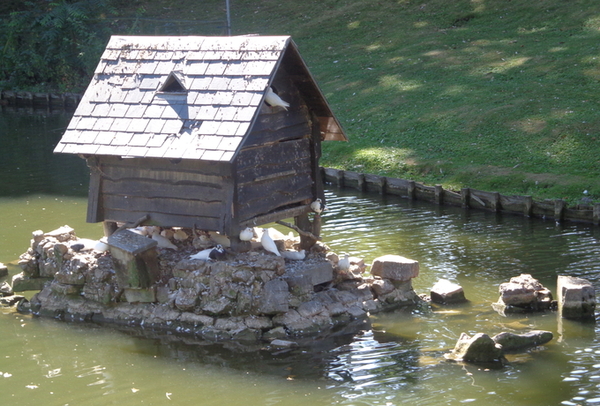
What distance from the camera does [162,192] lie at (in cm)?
1382

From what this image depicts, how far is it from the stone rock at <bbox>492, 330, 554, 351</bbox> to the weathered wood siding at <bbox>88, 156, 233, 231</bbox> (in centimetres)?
465

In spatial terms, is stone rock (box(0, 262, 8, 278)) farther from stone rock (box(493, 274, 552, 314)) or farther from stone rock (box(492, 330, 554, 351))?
stone rock (box(492, 330, 554, 351))

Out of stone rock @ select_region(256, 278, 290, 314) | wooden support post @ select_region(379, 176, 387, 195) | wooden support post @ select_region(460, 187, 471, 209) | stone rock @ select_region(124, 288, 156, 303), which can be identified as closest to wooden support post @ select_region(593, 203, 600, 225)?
wooden support post @ select_region(460, 187, 471, 209)

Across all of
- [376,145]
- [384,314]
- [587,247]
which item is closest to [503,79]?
[376,145]

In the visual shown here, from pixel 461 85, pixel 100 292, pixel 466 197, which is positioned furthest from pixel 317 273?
pixel 461 85

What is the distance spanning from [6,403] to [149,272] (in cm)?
334

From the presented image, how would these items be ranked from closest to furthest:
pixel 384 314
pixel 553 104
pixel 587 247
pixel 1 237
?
pixel 384 314, pixel 587 247, pixel 1 237, pixel 553 104

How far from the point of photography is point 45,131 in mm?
36375

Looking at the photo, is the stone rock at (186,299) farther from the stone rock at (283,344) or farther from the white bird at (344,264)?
the white bird at (344,264)

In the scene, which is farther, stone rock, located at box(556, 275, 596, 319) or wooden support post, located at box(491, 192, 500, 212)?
wooden support post, located at box(491, 192, 500, 212)

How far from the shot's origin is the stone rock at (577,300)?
13.2 meters

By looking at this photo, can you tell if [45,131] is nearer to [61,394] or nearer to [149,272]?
[149,272]

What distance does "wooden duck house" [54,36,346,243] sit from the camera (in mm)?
12938

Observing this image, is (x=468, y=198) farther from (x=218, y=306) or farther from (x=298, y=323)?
(x=218, y=306)
